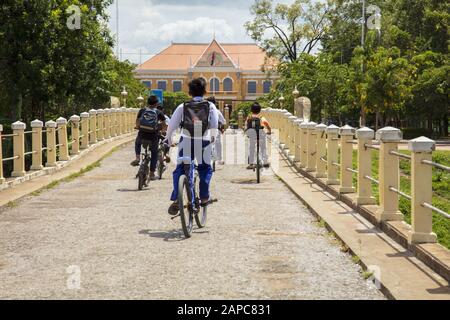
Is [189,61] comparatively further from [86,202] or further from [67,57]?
[86,202]

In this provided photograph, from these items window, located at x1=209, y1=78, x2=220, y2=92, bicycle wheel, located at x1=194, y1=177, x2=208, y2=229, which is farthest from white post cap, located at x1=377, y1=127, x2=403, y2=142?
window, located at x1=209, y1=78, x2=220, y2=92

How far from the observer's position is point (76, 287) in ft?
21.2

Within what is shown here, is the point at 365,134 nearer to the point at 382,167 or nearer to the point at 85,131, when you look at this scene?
the point at 382,167

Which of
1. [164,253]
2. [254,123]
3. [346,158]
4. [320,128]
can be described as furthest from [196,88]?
[254,123]

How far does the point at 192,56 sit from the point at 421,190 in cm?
9770

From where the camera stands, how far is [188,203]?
913 centimetres

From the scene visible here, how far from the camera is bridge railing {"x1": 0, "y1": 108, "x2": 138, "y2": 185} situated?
51.7 ft

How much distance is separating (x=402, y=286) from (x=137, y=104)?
168ft

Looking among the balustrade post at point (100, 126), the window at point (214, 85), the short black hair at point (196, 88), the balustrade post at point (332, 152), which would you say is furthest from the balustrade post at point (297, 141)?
the window at point (214, 85)

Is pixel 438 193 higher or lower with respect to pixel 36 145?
lower

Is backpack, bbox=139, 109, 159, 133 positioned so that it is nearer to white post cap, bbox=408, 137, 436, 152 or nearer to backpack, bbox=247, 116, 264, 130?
backpack, bbox=247, 116, 264, 130

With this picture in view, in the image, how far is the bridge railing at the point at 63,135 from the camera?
15.8 meters

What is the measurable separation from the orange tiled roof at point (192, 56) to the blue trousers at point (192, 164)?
9284cm
